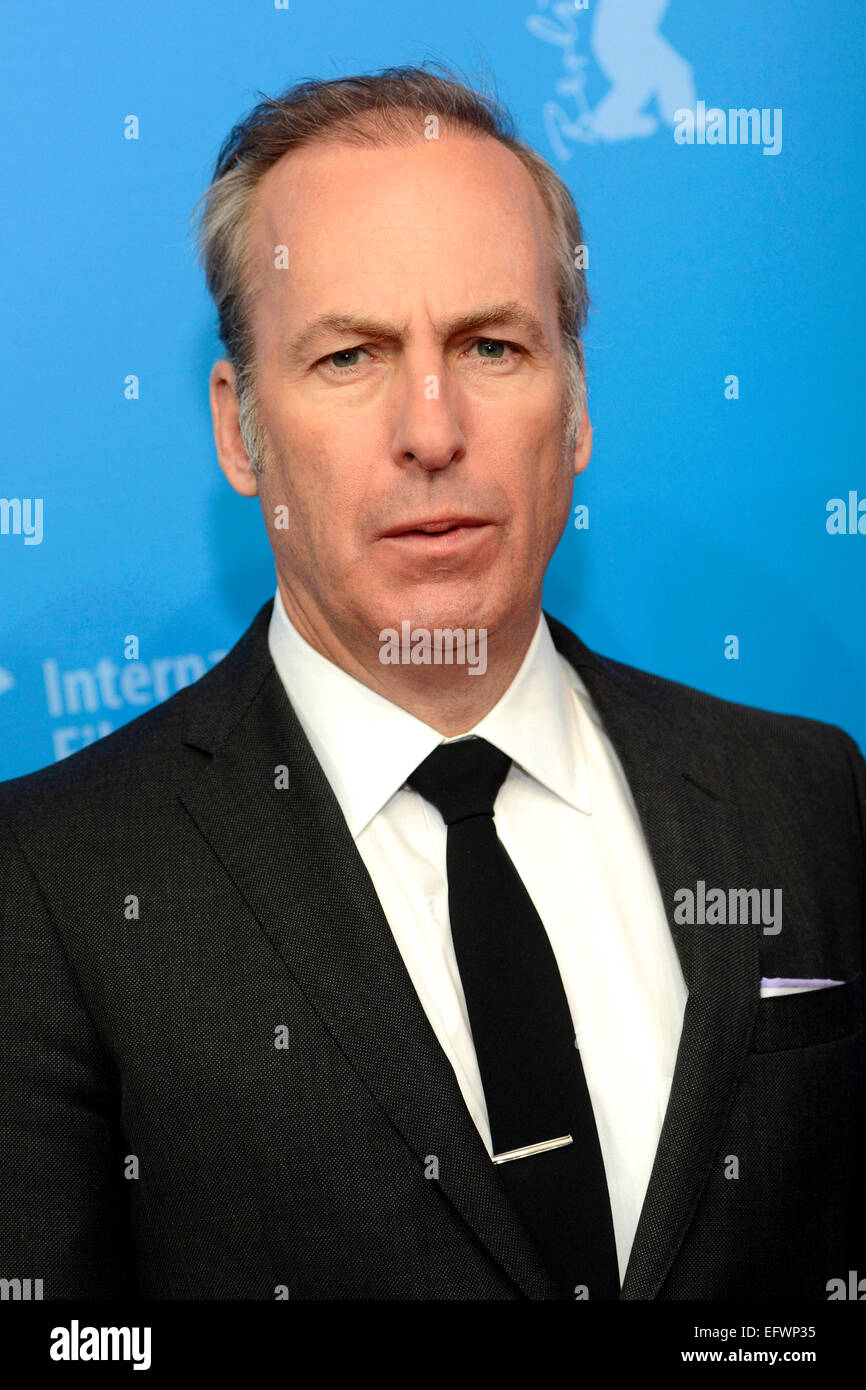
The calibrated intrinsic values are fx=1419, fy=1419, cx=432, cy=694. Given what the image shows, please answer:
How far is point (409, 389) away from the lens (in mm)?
2006

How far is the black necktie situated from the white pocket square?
0.31m

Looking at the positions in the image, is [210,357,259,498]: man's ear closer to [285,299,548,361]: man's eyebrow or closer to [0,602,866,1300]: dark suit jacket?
[285,299,548,361]: man's eyebrow

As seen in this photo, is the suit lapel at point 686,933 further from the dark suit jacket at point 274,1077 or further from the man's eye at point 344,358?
the man's eye at point 344,358

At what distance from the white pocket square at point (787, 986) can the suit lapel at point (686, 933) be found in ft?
0.17

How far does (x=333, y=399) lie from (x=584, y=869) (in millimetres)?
782

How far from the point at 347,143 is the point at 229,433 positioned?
1.58 feet

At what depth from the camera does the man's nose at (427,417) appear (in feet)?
6.44

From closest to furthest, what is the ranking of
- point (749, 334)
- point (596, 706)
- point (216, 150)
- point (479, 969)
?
1. point (479, 969)
2. point (596, 706)
3. point (216, 150)
4. point (749, 334)

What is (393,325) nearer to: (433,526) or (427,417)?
(427,417)

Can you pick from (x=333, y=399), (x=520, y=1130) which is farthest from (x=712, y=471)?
(x=520, y=1130)

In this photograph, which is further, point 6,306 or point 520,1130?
point 6,306

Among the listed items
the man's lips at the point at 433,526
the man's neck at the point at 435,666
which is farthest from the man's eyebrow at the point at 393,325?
the man's neck at the point at 435,666
